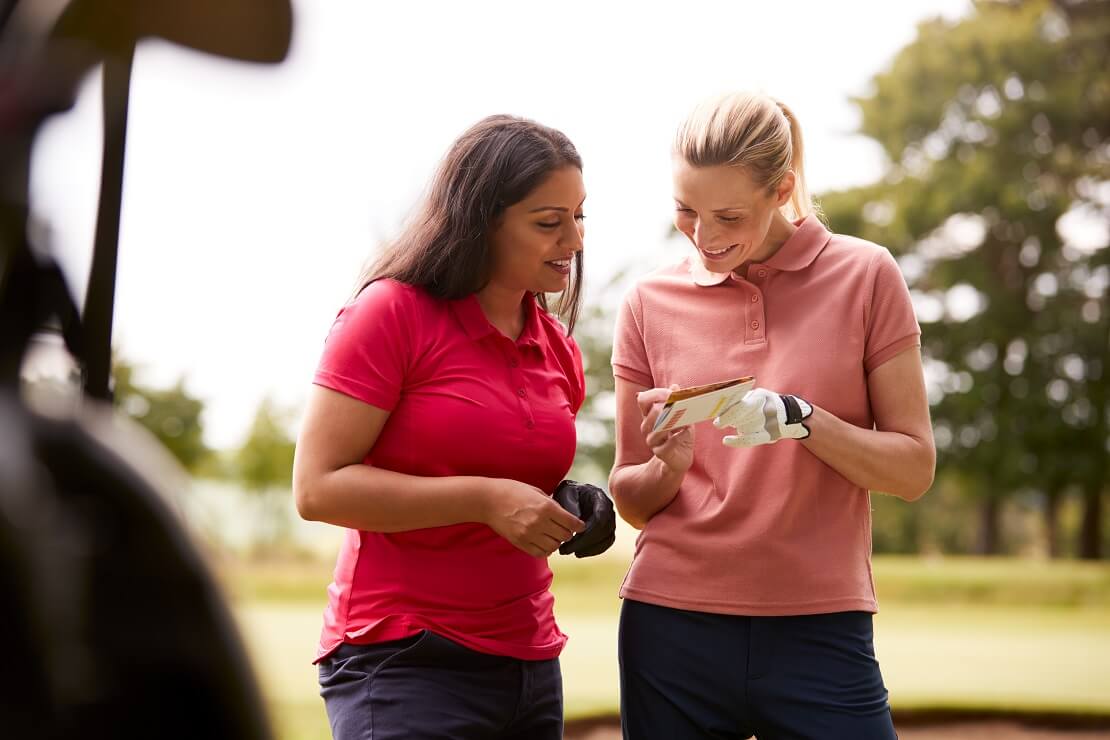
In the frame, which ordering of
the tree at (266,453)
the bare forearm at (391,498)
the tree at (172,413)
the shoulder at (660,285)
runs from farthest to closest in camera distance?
the tree at (266,453)
the tree at (172,413)
the shoulder at (660,285)
the bare forearm at (391,498)

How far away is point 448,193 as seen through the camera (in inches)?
75.2

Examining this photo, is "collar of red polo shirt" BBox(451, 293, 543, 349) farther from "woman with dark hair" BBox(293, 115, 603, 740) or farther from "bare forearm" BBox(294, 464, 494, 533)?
"bare forearm" BBox(294, 464, 494, 533)

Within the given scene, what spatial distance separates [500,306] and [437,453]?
12.2 inches

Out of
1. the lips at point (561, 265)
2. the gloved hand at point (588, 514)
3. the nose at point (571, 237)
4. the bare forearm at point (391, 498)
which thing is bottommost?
the gloved hand at point (588, 514)

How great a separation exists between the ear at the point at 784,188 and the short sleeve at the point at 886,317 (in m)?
0.20

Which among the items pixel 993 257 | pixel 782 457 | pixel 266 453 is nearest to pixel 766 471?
pixel 782 457

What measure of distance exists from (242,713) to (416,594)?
4.65 feet

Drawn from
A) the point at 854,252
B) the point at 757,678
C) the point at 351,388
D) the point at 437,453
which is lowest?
the point at 757,678

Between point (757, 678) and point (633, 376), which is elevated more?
point (633, 376)

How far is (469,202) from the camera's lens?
1.88m

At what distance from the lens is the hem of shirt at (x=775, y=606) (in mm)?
1815

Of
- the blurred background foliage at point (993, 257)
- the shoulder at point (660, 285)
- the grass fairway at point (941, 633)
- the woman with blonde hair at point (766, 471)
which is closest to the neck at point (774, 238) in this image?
the woman with blonde hair at point (766, 471)

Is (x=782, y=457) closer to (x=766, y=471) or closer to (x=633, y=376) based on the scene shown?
(x=766, y=471)

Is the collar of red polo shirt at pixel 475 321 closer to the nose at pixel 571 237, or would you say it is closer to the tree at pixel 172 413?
the nose at pixel 571 237
